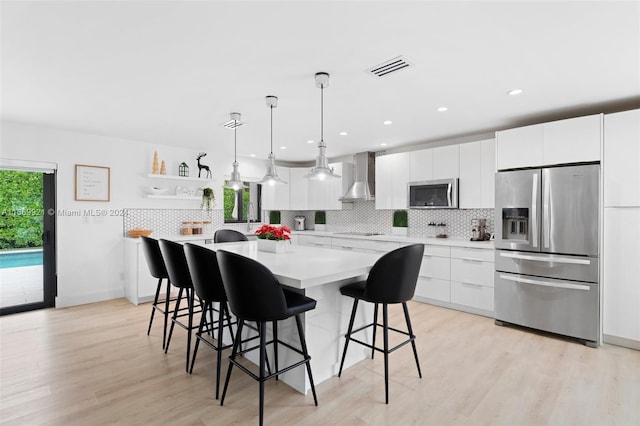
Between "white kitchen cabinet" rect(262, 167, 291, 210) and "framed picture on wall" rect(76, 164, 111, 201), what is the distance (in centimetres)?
265

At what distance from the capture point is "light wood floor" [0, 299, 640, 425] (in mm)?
2062

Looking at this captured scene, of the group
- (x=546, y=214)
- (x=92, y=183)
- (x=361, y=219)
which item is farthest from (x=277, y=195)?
(x=546, y=214)

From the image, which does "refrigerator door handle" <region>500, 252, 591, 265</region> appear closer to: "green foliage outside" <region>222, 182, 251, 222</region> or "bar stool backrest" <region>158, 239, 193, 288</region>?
"bar stool backrest" <region>158, 239, 193, 288</region>

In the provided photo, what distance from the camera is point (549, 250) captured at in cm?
334

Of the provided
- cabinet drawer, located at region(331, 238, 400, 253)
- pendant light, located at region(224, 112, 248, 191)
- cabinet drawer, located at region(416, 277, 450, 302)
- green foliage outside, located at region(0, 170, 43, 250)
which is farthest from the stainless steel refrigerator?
green foliage outside, located at region(0, 170, 43, 250)

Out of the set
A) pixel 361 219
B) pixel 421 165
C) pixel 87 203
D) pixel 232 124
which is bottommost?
pixel 361 219

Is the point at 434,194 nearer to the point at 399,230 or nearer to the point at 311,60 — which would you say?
the point at 399,230

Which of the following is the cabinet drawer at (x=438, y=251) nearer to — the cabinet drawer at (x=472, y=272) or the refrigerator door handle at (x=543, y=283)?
the cabinet drawer at (x=472, y=272)

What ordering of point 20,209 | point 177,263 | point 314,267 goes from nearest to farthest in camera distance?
1. point 314,267
2. point 177,263
3. point 20,209

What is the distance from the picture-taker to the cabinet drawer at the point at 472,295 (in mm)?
3924

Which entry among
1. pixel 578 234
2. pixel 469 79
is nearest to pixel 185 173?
pixel 469 79

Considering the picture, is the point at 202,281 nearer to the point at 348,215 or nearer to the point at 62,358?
the point at 62,358

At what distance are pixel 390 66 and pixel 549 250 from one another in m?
2.47

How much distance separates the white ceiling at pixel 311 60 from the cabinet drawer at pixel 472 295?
6.54 feet
